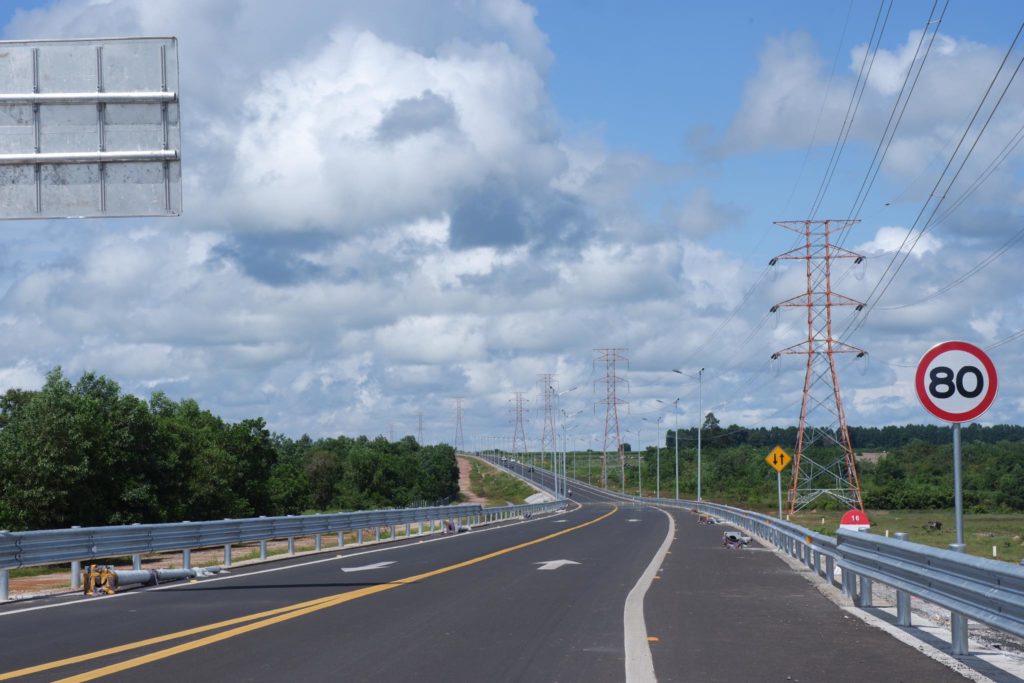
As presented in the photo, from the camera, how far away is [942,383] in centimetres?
1176

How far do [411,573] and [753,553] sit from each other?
11.9 metres

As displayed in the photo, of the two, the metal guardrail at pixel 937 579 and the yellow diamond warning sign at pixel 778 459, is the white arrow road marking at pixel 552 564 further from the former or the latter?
the yellow diamond warning sign at pixel 778 459

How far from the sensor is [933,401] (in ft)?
38.5

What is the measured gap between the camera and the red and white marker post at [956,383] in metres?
11.6

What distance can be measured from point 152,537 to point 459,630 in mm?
9877

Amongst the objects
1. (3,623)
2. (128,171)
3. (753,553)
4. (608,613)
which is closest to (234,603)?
(3,623)

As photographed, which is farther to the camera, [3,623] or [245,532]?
[245,532]

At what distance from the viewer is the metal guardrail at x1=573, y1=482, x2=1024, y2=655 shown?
8.95 m

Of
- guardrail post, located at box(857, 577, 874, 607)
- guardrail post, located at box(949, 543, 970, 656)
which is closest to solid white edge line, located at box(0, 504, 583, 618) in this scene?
guardrail post, located at box(857, 577, 874, 607)

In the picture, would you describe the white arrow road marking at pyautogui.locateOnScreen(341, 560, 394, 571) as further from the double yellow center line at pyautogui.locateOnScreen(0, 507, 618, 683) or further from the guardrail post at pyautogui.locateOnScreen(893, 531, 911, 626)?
the guardrail post at pyautogui.locateOnScreen(893, 531, 911, 626)

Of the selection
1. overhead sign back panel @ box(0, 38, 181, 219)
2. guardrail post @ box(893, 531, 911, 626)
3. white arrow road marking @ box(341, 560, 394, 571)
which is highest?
overhead sign back panel @ box(0, 38, 181, 219)

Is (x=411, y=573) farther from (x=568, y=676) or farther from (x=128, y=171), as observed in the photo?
(x=568, y=676)

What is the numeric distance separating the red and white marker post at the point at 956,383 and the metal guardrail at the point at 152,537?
1256 centimetres

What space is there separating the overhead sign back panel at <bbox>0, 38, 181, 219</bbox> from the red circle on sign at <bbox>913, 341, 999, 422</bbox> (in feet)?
34.5
